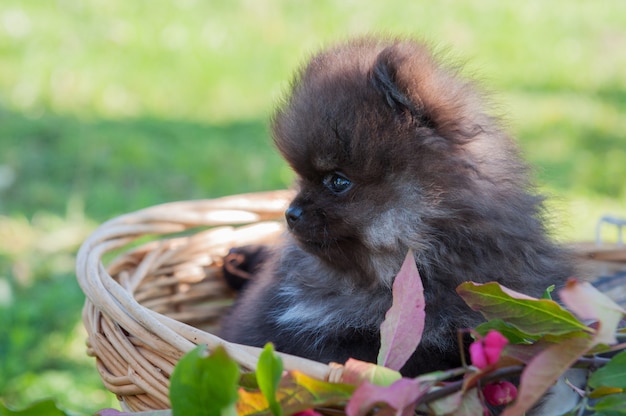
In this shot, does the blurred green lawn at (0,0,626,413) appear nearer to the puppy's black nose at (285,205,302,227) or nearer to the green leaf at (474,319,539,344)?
the puppy's black nose at (285,205,302,227)

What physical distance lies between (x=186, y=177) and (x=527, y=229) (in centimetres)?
283

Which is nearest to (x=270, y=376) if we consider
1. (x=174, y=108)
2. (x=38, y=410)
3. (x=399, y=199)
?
(x=38, y=410)

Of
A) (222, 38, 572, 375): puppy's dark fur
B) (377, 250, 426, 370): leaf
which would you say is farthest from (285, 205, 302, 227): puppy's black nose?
(377, 250, 426, 370): leaf

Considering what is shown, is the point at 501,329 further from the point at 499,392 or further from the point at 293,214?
the point at 293,214

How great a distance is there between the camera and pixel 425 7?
680 centimetres

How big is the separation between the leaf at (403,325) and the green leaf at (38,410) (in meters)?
0.55

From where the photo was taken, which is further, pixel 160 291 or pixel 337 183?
pixel 160 291

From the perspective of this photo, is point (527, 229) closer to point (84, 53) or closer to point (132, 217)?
point (132, 217)

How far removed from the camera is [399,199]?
5.71ft

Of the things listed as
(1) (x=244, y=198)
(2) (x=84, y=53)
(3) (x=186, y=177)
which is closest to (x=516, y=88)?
(3) (x=186, y=177)

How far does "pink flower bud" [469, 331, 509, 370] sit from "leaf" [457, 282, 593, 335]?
109 mm

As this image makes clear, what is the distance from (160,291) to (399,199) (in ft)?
3.54

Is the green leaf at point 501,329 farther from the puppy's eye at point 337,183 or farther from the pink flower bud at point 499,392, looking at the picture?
the puppy's eye at point 337,183

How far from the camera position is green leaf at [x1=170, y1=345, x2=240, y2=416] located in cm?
118
